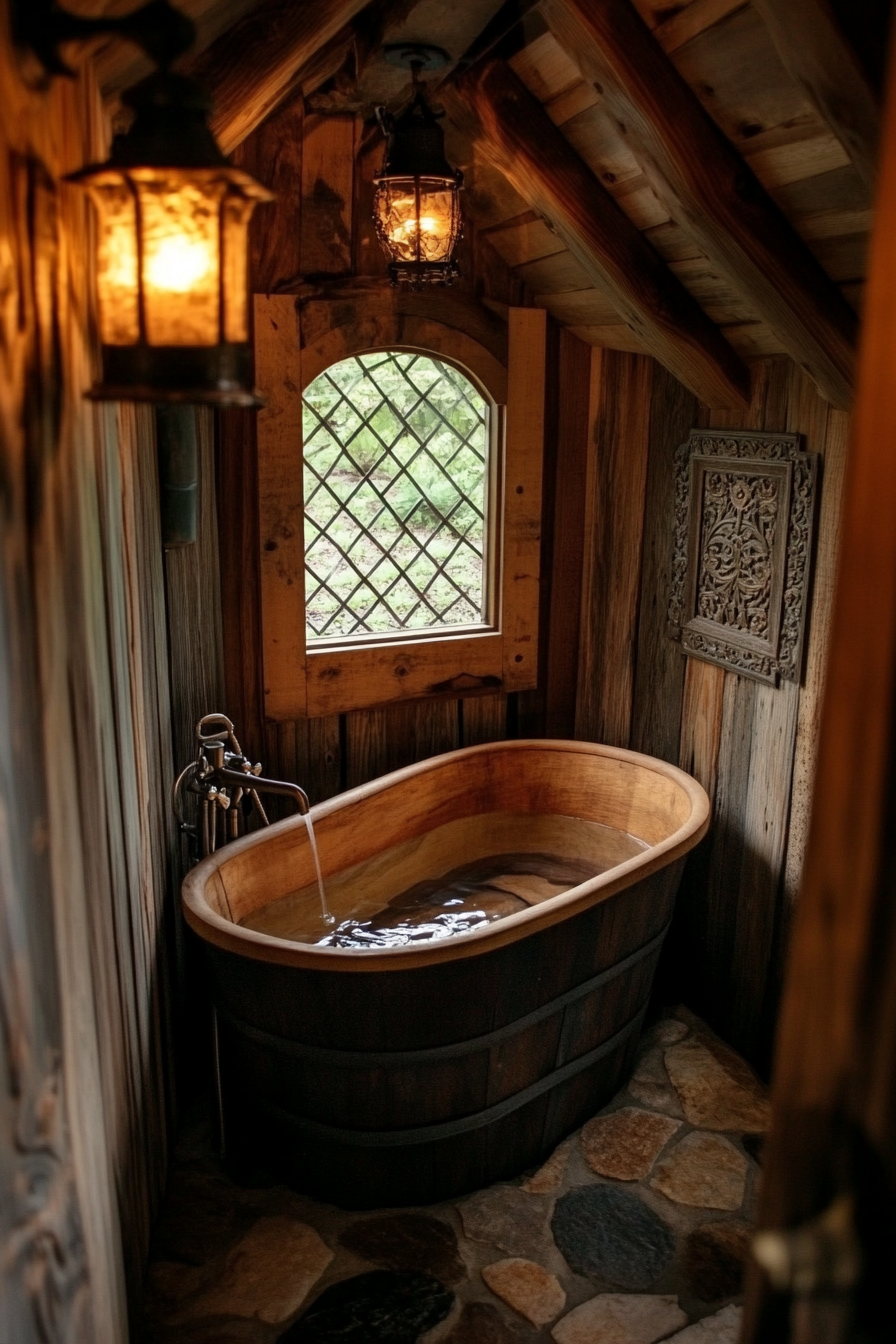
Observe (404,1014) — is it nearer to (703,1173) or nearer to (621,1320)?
(621,1320)

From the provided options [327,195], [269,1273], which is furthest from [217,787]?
[327,195]

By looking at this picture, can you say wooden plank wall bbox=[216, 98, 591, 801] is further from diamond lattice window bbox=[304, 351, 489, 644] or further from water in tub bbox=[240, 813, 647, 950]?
water in tub bbox=[240, 813, 647, 950]

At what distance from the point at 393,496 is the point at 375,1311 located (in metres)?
2.08

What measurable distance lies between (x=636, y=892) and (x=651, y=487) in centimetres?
127

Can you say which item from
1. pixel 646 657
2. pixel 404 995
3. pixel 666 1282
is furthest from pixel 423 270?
pixel 666 1282

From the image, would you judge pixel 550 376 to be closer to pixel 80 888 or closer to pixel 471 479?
pixel 471 479

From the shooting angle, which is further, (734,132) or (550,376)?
(550,376)

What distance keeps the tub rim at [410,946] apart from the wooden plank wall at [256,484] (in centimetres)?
24

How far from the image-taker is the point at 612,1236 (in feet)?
7.62

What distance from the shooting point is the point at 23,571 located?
1.22 metres

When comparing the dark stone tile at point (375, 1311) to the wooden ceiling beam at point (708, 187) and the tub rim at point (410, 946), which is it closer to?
the tub rim at point (410, 946)

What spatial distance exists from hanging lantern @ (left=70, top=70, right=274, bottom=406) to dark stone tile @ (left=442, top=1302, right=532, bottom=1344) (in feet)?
5.88

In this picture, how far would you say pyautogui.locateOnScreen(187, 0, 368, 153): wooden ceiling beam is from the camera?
1943 mm

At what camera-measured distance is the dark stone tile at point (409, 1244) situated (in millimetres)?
2225
